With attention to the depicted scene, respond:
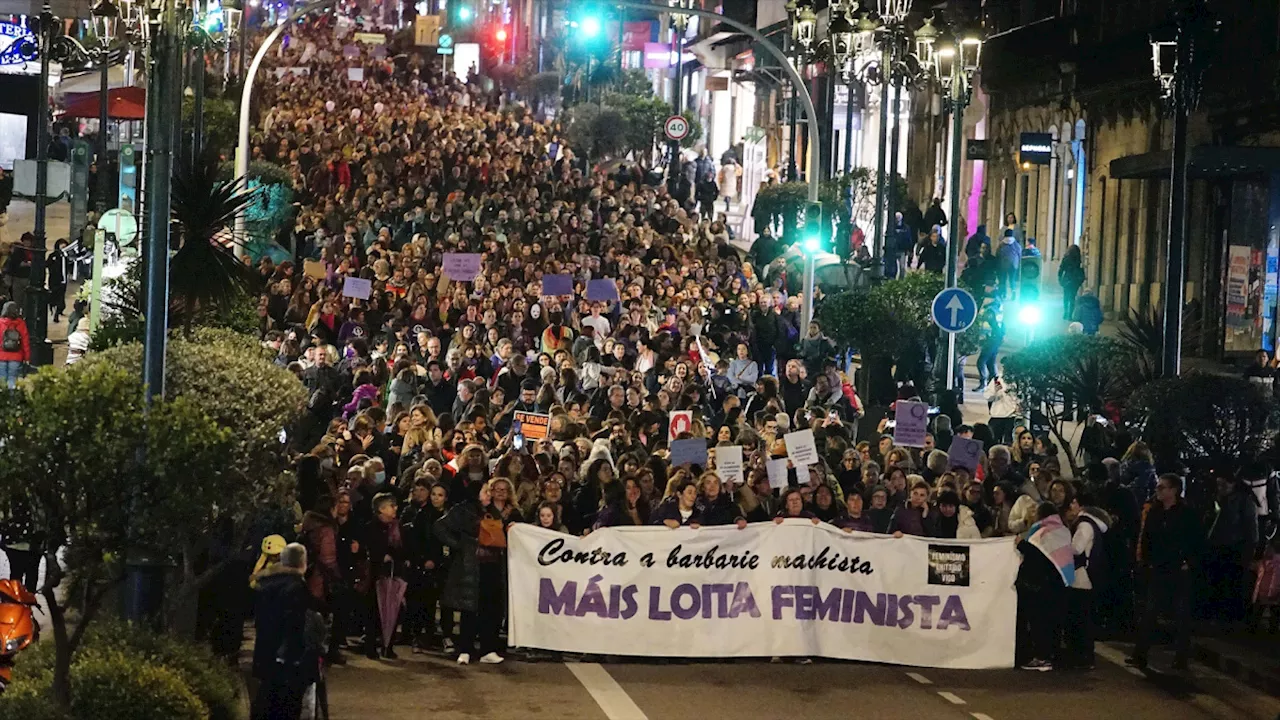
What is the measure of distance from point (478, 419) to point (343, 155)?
80.4 feet

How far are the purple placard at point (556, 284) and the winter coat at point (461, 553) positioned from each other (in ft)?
41.5

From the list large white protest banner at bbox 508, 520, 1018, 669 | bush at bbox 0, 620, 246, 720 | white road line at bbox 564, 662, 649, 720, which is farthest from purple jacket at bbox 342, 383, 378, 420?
bush at bbox 0, 620, 246, 720

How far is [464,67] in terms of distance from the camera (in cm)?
10788

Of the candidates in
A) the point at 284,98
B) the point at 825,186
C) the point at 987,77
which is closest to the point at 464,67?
the point at 284,98

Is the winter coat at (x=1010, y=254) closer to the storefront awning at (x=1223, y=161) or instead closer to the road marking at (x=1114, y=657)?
the storefront awning at (x=1223, y=161)

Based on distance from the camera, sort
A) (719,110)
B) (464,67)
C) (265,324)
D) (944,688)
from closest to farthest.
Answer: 1. (944,688)
2. (265,324)
3. (719,110)
4. (464,67)

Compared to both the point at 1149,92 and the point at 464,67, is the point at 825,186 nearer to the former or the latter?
the point at 1149,92

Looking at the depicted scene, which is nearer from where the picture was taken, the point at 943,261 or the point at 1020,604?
the point at 1020,604

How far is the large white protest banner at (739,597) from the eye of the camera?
53.8 feet

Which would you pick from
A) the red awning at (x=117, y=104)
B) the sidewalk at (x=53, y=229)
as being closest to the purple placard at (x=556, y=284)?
the sidewalk at (x=53, y=229)

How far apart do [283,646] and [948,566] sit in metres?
6.22

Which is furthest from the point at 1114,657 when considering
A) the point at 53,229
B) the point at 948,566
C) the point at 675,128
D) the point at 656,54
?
the point at 656,54

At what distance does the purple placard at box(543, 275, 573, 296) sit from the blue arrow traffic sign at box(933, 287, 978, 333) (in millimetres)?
5332

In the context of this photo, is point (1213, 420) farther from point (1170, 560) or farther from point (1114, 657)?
point (1114, 657)
